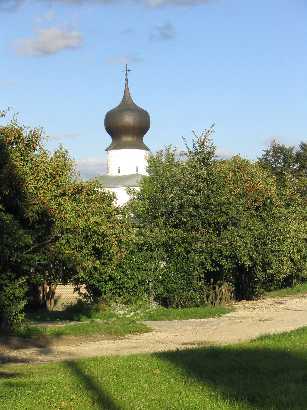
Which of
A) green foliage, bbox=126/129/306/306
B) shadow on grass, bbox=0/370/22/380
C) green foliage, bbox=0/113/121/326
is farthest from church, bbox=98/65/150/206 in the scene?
shadow on grass, bbox=0/370/22/380

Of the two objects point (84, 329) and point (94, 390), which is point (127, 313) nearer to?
point (84, 329)

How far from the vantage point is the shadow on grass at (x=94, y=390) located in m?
8.19

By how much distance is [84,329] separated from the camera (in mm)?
18125

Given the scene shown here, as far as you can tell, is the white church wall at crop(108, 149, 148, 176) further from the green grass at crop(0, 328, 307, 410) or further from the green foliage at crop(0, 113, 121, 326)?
the green grass at crop(0, 328, 307, 410)

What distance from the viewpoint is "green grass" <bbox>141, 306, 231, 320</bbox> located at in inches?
832

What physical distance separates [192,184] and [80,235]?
6.39m

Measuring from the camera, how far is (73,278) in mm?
20250

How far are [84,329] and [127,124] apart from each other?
145ft

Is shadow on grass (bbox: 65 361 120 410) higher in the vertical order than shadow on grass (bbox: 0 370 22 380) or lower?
higher

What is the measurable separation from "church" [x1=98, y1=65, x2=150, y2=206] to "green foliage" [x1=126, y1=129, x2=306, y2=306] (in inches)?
1363

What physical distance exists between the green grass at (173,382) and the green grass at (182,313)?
816cm

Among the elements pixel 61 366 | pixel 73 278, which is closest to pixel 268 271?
pixel 73 278

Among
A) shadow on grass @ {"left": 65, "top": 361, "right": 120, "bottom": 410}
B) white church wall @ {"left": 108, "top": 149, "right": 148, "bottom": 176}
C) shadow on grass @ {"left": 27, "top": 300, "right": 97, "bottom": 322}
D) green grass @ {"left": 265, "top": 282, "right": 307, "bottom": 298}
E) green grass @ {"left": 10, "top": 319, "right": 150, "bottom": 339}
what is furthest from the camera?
white church wall @ {"left": 108, "top": 149, "right": 148, "bottom": 176}

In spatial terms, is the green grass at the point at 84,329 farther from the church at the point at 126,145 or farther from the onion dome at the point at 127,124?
the onion dome at the point at 127,124
